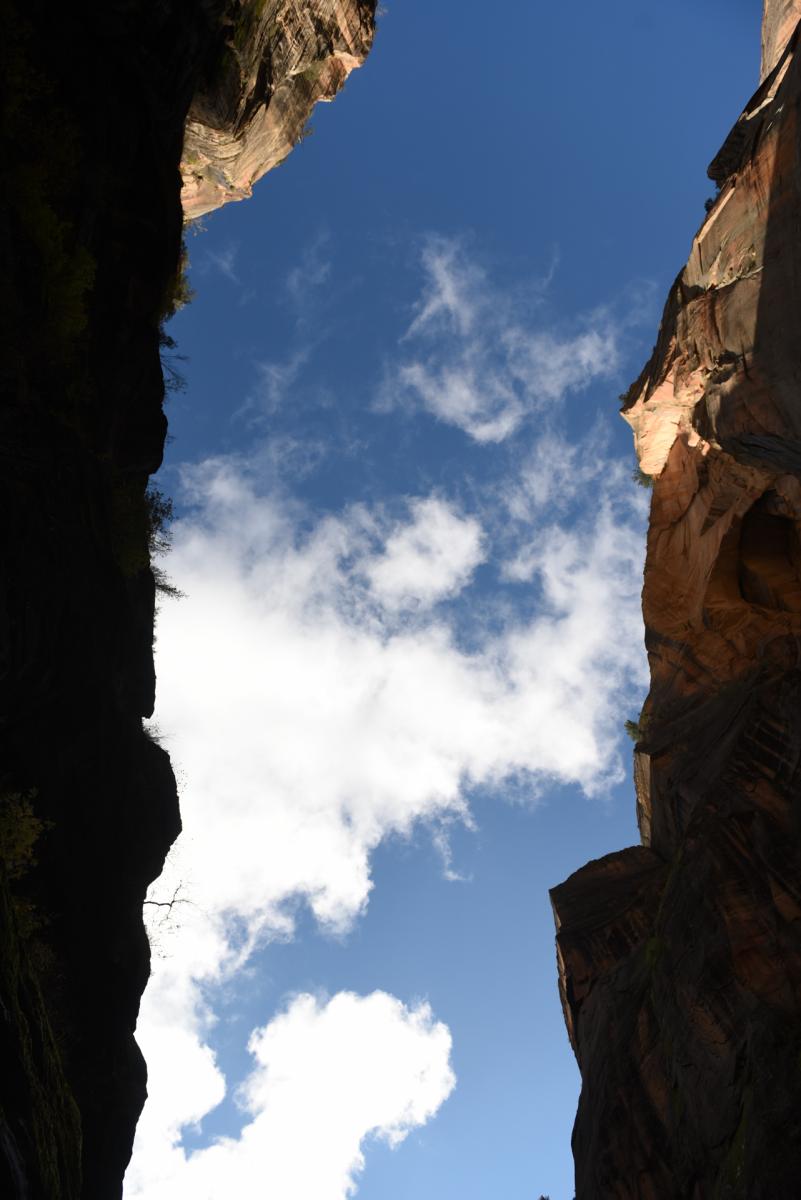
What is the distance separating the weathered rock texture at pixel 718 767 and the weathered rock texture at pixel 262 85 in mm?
17030

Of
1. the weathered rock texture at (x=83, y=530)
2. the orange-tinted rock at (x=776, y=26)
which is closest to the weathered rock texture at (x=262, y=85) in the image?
the weathered rock texture at (x=83, y=530)

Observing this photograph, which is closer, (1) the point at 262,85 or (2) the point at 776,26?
(2) the point at 776,26

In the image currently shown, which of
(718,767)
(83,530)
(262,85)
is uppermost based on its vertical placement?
(262,85)

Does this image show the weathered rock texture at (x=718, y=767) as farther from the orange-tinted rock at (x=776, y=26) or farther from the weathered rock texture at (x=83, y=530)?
the weathered rock texture at (x=83, y=530)

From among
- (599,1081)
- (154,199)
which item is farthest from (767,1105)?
(154,199)

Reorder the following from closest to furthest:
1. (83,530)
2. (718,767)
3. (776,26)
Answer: (83,530) < (718,767) < (776,26)

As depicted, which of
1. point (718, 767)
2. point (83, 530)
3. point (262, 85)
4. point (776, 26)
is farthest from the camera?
point (262, 85)

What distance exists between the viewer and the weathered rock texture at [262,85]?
25.5m

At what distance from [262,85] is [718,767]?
31.1 meters

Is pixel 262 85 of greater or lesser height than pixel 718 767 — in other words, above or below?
above

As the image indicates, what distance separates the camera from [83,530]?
16.9 meters

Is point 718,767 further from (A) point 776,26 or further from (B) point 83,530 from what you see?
(A) point 776,26

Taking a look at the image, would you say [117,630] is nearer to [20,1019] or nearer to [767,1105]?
[20,1019]

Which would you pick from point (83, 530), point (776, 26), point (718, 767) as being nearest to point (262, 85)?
point (776, 26)
